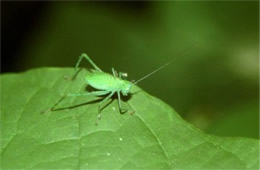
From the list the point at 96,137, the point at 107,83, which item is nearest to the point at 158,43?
the point at 107,83

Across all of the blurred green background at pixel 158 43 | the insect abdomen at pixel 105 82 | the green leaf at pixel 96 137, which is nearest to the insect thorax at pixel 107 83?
the insect abdomen at pixel 105 82

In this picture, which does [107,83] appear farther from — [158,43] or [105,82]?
[158,43]

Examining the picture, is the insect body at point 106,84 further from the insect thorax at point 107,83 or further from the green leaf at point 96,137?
the green leaf at point 96,137

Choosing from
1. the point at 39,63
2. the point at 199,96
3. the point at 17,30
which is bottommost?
the point at 199,96

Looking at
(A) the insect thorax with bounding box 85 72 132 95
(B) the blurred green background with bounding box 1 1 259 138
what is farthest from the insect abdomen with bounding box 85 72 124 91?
(B) the blurred green background with bounding box 1 1 259 138

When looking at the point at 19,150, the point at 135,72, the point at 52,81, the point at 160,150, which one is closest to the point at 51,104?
the point at 52,81

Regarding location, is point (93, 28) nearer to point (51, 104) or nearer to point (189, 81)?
point (189, 81)
